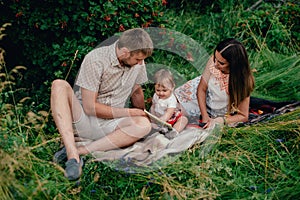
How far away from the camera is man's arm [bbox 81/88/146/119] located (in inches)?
144

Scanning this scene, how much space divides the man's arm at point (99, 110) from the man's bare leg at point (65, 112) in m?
0.10

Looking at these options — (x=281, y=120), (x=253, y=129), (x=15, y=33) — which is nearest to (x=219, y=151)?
(x=253, y=129)

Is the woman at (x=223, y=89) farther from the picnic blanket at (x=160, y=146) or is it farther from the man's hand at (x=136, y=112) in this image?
the man's hand at (x=136, y=112)

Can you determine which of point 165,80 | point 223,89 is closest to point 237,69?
point 223,89

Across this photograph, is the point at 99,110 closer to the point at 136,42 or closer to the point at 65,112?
the point at 65,112

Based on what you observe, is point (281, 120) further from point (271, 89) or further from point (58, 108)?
point (58, 108)

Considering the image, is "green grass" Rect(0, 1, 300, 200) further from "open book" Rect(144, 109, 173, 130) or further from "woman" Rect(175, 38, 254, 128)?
"open book" Rect(144, 109, 173, 130)

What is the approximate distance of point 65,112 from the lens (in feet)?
11.4

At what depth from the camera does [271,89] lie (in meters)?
4.93

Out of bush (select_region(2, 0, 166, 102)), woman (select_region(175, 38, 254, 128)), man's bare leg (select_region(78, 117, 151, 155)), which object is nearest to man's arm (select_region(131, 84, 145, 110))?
man's bare leg (select_region(78, 117, 151, 155))

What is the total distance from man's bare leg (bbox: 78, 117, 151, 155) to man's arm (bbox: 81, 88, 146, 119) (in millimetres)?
98

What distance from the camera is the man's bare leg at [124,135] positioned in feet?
11.8

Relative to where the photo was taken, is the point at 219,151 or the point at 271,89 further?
the point at 271,89

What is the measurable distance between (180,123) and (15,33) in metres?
2.07
